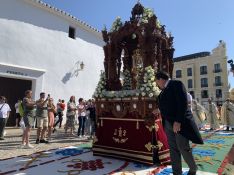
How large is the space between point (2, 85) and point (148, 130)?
1093cm

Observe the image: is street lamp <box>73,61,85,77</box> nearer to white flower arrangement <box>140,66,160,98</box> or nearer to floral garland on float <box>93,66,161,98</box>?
floral garland on float <box>93,66,161,98</box>

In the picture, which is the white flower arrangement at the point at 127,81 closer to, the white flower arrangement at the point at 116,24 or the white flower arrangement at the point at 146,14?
the white flower arrangement at the point at 116,24

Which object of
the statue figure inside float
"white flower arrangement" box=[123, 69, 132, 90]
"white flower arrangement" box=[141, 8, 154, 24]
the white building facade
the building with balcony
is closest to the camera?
the statue figure inside float

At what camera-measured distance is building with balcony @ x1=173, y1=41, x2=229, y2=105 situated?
148ft

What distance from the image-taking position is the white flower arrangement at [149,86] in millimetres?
5617

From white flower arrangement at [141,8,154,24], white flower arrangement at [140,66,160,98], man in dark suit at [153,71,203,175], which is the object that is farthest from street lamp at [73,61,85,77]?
man in dark suit at [153,71,203,175]

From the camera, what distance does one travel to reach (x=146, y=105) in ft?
18.4

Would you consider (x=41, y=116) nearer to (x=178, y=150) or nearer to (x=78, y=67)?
(x=178, y=150)

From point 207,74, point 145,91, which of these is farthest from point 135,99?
point 207,74

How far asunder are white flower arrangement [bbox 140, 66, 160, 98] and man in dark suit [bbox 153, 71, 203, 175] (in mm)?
1169

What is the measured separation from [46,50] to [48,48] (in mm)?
225

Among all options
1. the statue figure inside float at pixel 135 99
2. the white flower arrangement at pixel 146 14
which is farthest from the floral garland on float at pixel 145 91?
the white flower arrangement at pixel 146 14

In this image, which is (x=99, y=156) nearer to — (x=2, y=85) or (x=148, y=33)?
(x=148, y=33)

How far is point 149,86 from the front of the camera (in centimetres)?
567
